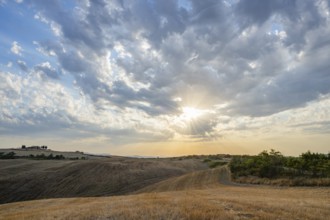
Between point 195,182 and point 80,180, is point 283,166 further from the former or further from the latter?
point 80,180

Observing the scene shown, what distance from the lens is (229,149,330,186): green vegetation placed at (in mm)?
41875

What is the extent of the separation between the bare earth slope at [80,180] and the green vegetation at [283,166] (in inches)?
667

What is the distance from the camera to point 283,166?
161 feet

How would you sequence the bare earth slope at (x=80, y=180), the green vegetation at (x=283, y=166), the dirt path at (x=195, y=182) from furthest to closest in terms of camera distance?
the bare earth slope at (x=80, y=180) → the dirt path at (x=195, y=182) → the green vegetation at (x=283, y=166)

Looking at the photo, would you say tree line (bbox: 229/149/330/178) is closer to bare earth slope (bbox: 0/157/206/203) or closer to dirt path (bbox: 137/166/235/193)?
dirt path (bbox: 137/166/235/193)

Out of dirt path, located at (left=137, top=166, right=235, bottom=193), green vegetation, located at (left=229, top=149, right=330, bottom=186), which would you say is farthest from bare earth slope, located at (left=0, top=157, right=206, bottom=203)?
green vegetation, located at (left=229, top=149, right=330, bottom=186)

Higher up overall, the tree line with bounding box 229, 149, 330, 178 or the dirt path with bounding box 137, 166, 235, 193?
the tree line with bounding box 229, 149, 330, 178

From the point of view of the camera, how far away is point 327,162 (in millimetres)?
42281

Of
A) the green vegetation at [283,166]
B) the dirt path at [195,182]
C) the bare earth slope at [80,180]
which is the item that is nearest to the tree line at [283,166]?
the green vegetation at [283,166]

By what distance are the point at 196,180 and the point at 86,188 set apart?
62.8 ft

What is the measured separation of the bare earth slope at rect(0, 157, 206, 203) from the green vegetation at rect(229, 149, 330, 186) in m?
16.9

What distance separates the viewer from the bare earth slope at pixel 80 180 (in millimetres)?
52159

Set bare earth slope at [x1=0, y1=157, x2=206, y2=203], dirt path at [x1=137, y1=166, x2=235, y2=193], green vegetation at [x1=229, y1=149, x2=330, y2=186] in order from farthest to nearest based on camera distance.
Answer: bare earth slope at [x1=0, y1=157, x2=206, y2=203] → dirt path at [x1=137, y1=166, x2=235, y2=193] → green vegetation at [x1=229, y1=149, x2=330, y2=186]

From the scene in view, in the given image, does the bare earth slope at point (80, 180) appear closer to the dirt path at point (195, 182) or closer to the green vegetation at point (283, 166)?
the dirt path at point (195, 182)
